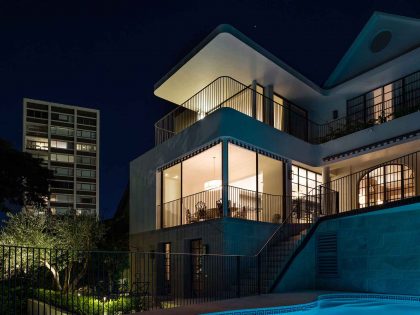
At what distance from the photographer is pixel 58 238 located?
56.1ft

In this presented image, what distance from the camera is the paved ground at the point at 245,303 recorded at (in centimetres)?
1046

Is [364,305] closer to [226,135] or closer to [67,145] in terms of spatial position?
[226,135]

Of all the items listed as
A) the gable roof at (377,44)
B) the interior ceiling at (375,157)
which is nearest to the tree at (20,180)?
the interior ceiling at (375,157)

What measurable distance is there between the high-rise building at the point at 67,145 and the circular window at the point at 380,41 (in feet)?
371

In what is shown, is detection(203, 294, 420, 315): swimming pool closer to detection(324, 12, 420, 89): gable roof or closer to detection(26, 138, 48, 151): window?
detection(324, 12, 420, 89): gable roof

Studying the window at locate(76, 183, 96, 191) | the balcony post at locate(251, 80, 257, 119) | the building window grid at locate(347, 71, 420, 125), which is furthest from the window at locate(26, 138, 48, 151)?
the building window grid at locate(347, 71, 420, 125)

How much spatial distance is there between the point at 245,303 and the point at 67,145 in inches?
4935

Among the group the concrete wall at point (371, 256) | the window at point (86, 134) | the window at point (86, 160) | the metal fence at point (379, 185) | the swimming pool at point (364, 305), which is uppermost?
the window at point (86, 134)

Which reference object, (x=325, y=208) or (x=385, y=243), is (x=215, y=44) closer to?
(x=325, y=208)

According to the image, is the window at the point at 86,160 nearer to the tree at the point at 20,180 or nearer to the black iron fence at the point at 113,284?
the tree at the point at 20,180

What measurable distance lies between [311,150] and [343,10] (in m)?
7.30

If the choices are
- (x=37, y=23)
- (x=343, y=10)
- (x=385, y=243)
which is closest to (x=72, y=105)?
(x=37, y=23)

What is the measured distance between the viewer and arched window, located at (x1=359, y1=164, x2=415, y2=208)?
1830 cm

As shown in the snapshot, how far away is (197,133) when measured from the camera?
18016mm
